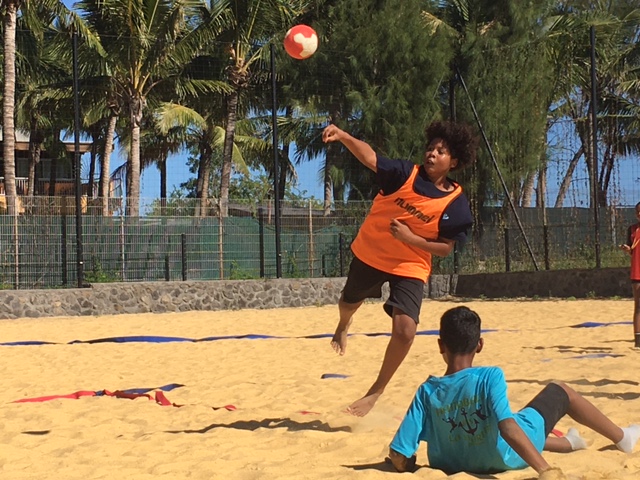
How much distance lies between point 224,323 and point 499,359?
5.87 m

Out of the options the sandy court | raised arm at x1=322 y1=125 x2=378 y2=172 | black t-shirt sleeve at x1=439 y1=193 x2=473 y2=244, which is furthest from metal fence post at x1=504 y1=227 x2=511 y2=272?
raised arm at x1=322 y1=125 x2=378 y2=172

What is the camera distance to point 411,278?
185 inches

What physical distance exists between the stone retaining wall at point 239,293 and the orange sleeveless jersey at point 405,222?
33.8 feet

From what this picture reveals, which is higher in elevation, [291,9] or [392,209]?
[291,9]

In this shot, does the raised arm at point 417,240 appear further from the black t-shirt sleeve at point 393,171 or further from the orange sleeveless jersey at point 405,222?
the black t-shirt sleeve at point 393,171

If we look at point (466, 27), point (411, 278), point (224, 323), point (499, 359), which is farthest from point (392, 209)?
point (466, 27)

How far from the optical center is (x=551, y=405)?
11.2 ft

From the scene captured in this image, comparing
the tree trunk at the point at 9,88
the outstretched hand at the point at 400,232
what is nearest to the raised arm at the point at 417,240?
the outstretched hand at the point at 400,232

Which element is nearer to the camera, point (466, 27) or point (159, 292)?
point (159, 292)

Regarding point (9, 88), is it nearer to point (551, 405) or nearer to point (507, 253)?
point (507, 253)

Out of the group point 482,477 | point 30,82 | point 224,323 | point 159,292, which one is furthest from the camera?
point 30,82

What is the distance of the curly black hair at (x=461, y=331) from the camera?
325 cm

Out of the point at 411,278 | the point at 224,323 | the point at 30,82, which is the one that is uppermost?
the point at 30,82

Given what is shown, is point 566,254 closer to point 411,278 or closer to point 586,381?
point 586,381
